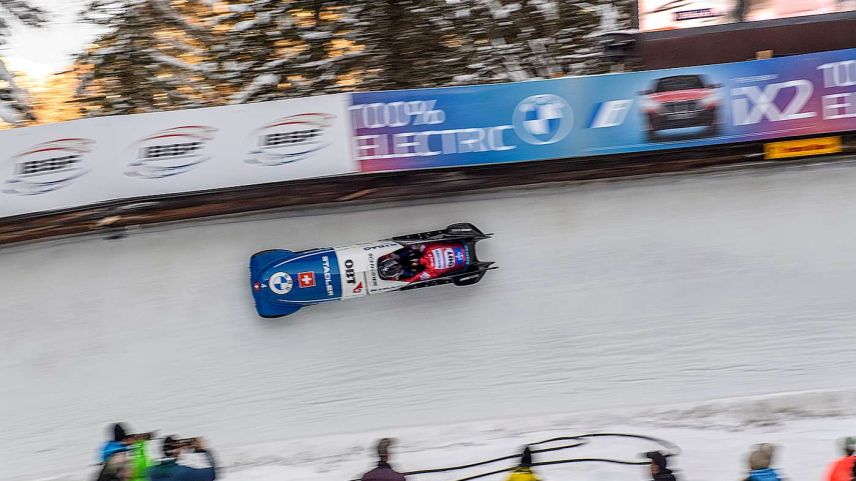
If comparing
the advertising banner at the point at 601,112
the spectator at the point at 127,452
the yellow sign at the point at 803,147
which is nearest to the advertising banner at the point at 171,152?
the advertising banner at the point at 601,112

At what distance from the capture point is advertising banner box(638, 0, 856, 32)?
246 inches

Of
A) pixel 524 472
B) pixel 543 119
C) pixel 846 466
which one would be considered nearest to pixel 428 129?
pixel 543 119

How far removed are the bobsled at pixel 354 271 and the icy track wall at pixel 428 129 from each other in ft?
2.09

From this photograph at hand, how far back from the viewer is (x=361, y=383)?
577 centimetres

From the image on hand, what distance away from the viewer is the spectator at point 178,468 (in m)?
4.63

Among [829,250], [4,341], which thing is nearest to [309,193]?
[4,341]

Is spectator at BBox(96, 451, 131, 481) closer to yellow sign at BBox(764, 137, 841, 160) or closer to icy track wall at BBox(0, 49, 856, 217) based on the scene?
icy track wall at BBox(0, 49, 856, 217)

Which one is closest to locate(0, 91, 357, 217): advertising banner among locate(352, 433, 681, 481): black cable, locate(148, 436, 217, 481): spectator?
locate(148, 436, 217, 481): spectator

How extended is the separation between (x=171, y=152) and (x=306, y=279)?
1412 mm

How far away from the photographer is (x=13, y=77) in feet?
27.2

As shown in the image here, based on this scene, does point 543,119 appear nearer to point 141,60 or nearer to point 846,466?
point 846,466

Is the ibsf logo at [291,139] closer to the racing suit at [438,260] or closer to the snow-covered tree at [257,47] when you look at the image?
the racing suit at [438,260]

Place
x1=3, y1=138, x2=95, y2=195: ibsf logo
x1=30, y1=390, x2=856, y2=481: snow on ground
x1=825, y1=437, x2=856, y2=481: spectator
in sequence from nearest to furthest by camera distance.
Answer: x1=825, y1=437, x2=856, y2=481: spectator → x1=30, y1=390, x2=856, y2=481: snow on ground → x1=3, y1=138, x2=95, y2=195: ibsf logo

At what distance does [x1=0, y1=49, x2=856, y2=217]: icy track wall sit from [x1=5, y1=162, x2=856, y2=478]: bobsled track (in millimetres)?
426
